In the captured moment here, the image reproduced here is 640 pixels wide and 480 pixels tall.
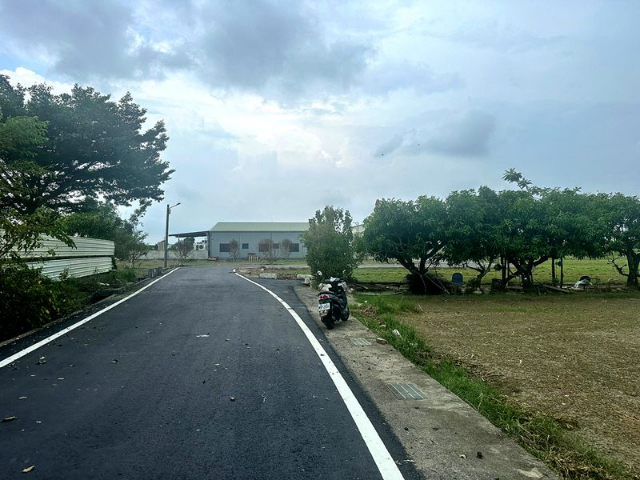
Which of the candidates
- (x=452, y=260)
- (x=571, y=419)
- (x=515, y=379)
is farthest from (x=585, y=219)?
(x=571, y=419)

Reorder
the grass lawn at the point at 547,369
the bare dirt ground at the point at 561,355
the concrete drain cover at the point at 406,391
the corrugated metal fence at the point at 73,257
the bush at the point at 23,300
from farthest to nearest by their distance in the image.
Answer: the corrugated metal fence at the point at 73,257 < the bush at the point at 23,300 < the concrete drain cover at the point at 406,391 < the bare dirt ground at the point at 561,355 < the grass lawn at the point at 547,369

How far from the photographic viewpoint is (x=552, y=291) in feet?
74.8

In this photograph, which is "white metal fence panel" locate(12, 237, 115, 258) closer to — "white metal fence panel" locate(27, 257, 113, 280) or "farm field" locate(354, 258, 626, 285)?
"white metal fence panel" locate(27, 257, 113, 280)

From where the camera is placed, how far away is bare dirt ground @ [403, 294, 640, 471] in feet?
17.6

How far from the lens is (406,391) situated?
605 cm

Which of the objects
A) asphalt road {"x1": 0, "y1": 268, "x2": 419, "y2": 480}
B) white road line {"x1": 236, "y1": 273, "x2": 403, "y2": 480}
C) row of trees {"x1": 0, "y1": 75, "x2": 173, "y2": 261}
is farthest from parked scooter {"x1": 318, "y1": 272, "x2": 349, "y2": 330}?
row of trees {"x1": 0, "y1": 75, "x2": 173, "y2": 261}

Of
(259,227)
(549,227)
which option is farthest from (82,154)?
(259,227)

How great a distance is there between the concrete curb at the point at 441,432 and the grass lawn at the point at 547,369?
0.26 m

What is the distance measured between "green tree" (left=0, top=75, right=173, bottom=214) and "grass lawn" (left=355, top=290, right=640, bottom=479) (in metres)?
12.0

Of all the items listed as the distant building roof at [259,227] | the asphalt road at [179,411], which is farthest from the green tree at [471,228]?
the distant building roof at [259,227]

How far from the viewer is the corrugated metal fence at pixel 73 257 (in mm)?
13867

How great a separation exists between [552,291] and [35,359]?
21.7 metres

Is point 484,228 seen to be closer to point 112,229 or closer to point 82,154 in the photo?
point 82,154

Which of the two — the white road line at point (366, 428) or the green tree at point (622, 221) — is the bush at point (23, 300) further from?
the green tree at point (622, 221)
